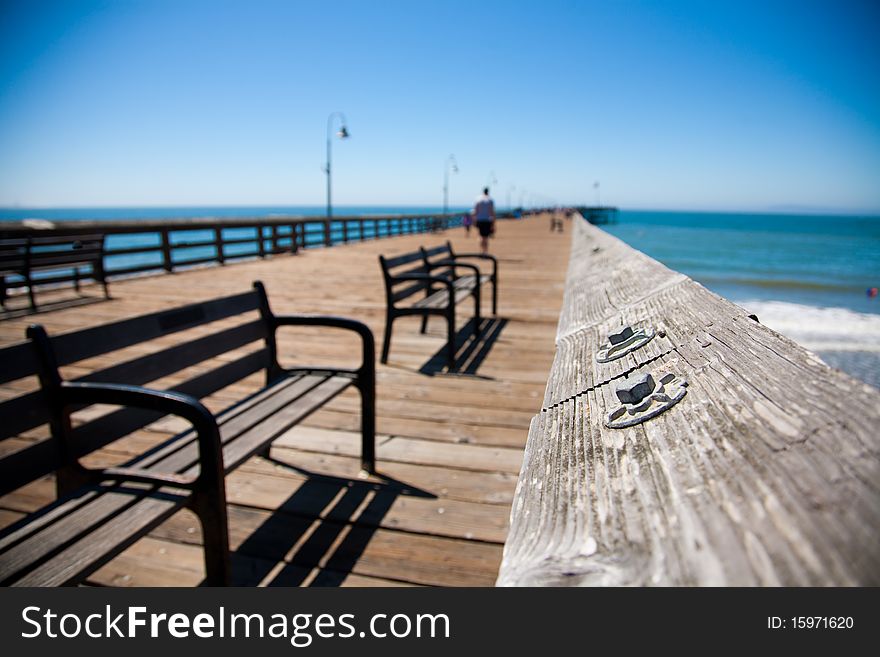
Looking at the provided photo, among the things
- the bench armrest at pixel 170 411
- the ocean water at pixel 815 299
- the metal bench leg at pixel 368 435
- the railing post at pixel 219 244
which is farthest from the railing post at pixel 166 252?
the ocean water at pixel 815 299

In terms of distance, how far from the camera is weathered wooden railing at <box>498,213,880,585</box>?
1.02 ft

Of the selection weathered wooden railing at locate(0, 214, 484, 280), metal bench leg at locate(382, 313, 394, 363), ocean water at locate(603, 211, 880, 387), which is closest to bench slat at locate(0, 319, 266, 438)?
metal bench leg at locate(382, 313, 394, 363)

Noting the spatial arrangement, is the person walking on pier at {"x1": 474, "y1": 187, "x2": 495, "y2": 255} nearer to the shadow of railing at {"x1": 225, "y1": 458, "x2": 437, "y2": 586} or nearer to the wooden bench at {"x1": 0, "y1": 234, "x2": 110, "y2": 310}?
the wooden bench at {"x1": 0, "y1": 234, "x2": 110, "y2": 310}

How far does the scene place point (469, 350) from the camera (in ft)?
16.3

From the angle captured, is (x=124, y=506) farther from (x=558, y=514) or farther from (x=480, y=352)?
(x=480, y=352)

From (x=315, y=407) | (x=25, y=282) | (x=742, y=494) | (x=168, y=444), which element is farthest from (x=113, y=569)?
(x=25, y=282)

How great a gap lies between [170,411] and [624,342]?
4.71 feet

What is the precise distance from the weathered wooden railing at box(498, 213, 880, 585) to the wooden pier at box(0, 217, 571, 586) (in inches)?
59.6

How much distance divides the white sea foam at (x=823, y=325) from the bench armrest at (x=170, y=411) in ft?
37.1

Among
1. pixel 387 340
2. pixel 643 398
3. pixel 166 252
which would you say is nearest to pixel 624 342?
pixel 643 398

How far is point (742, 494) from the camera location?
37 cm

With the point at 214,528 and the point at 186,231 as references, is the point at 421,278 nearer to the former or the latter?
the point at 214,528

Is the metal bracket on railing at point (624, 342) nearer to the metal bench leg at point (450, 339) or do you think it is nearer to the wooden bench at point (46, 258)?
the metal bench leg at point (450, 339)
